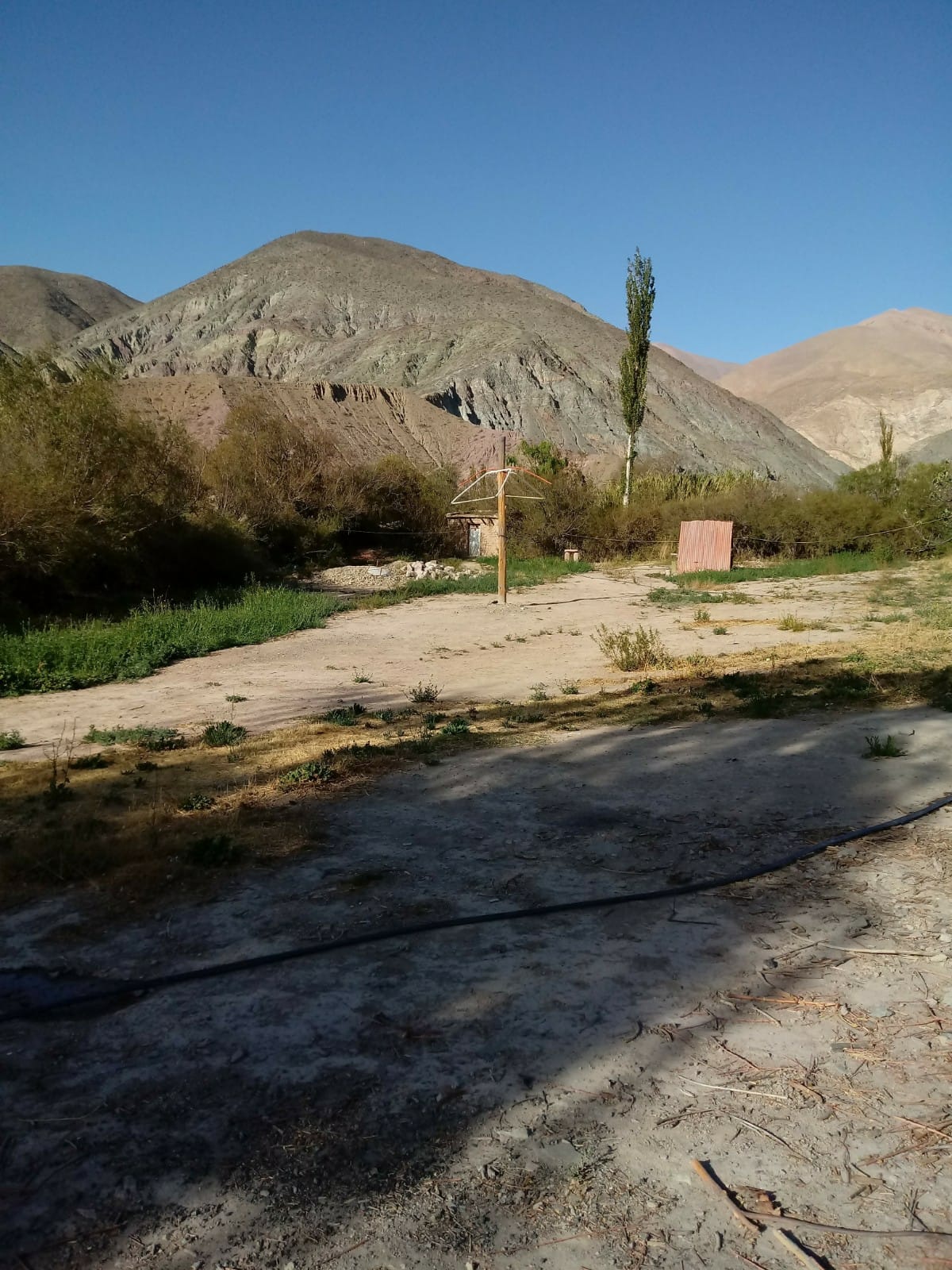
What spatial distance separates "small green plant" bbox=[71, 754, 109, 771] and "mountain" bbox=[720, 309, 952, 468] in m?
95.7

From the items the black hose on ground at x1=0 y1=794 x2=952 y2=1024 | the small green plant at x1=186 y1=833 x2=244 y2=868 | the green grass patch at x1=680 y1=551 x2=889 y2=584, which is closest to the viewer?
the black hose on ground at x1=0 y1=794 x2=952 y2=1024

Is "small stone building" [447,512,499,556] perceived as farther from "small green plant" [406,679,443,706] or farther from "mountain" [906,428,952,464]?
"mountain" [906,428,952,464]

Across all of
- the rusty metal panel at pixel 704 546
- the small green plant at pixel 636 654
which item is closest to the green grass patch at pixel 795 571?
Result: the rusty metal panel at pixel 704 546

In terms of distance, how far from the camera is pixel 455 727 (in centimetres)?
754

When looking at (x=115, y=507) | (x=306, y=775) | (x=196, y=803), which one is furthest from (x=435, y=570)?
(x=196, y=803)

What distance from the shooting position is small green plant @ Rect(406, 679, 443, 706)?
9.88 metres

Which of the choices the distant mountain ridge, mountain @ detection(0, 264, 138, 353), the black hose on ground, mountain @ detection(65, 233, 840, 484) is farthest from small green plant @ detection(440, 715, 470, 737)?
mountain @ detection(0, 264, 138, 353)

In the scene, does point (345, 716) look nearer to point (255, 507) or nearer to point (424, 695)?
point (424, 695)

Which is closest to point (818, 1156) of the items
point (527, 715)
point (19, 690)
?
point (527, 715)

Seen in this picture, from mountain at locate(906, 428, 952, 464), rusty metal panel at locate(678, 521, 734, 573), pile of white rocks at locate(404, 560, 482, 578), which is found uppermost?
mountain at locate(906, 428, 952, 464)

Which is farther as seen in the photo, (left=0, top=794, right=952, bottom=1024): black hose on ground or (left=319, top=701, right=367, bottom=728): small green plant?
(left=319, top=701, right=367, bottom=728): small green plant

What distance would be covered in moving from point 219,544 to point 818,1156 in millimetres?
23556

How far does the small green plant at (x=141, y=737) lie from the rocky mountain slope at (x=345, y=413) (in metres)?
39.2

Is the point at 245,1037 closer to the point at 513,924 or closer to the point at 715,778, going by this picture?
the point at 513,924
